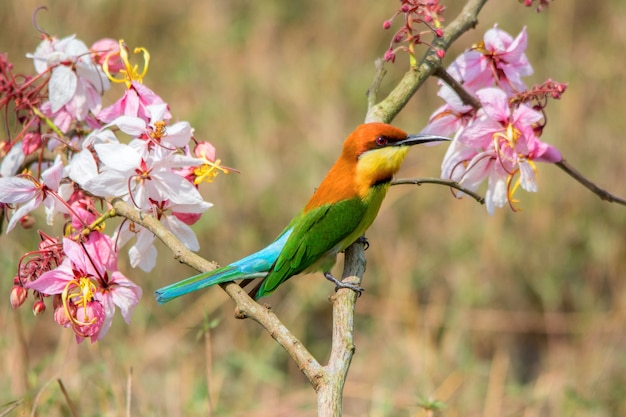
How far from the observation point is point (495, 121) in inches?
79.0

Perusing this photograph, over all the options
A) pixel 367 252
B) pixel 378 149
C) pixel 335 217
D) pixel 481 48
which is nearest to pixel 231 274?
pixel 335 217

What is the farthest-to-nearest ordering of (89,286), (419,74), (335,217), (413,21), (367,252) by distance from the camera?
(367,252) → (335,217) → (419,74) → (413,21) → (89,286)

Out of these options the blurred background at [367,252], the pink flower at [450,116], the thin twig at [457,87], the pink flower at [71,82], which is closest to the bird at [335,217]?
the pink flower at [450,116]

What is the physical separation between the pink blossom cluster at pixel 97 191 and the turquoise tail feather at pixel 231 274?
0.38 ft

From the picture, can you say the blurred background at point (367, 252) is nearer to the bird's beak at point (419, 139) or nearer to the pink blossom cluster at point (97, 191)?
the pink blossom cluster at point (97, 191)

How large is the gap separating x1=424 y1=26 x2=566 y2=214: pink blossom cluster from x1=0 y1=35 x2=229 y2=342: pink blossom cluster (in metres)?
0.59

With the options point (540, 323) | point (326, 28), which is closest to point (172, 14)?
point (326, 28)

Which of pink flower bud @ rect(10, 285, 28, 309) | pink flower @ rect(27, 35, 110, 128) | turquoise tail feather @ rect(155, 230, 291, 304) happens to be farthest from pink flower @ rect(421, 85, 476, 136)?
pink flower bud @ rect(10, 285, 28, 309)

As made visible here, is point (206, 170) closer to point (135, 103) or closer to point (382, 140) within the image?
point (135, 103)

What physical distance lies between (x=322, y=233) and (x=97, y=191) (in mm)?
808

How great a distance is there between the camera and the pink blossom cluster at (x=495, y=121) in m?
2.00

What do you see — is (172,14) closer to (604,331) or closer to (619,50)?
(619,50)

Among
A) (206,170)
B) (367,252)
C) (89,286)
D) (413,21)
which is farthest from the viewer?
(367,252)

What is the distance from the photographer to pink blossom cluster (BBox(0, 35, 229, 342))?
1.76 m
